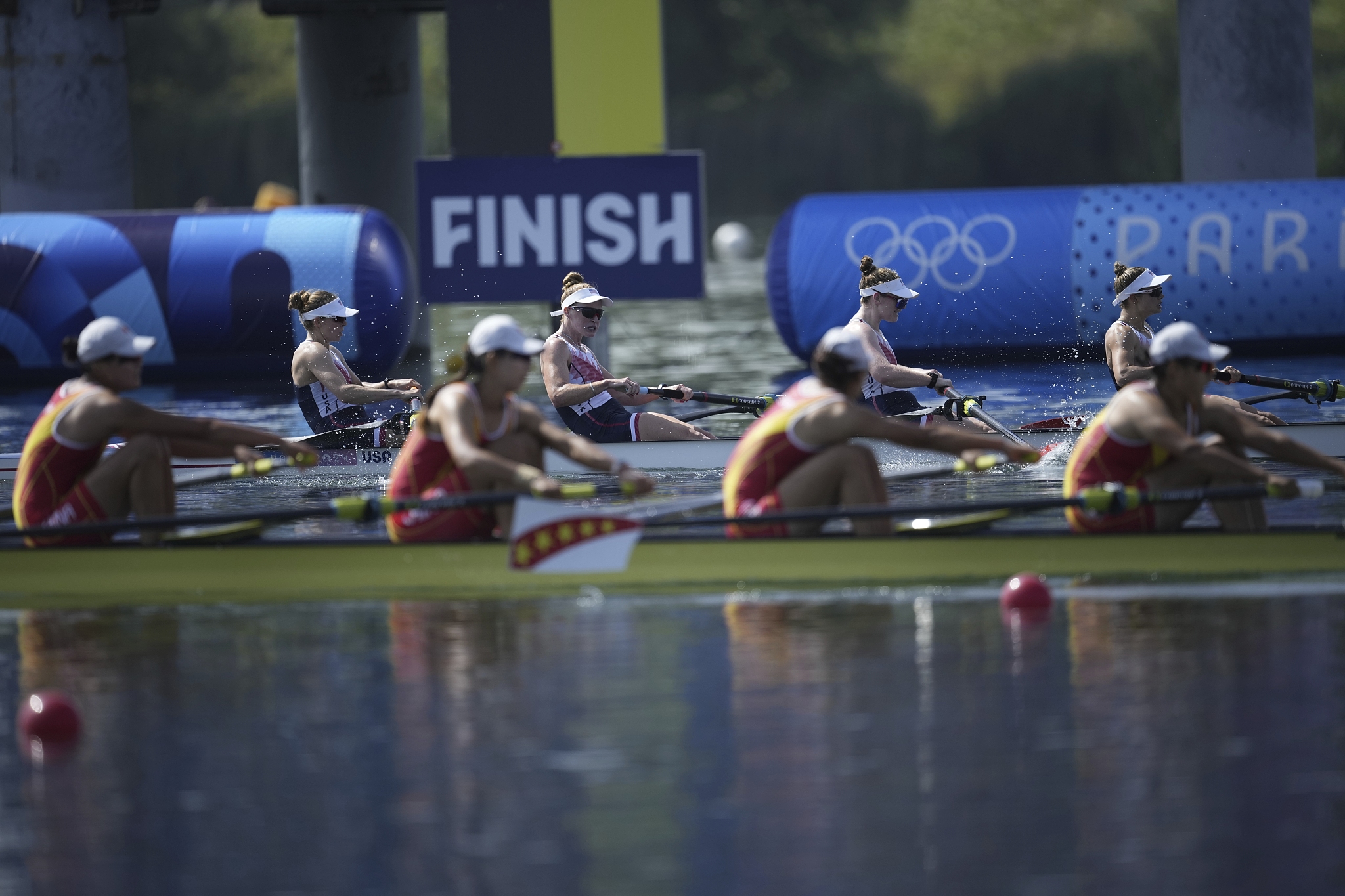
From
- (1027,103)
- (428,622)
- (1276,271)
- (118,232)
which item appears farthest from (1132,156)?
(428,622)

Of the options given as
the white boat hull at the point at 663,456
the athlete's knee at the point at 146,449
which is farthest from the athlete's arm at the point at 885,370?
the athlete's knee at the point at 146,449

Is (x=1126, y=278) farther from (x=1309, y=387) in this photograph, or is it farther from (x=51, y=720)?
(x=51, y=720)

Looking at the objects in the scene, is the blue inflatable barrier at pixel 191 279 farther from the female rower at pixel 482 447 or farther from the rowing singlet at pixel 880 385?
the female rower at pixel 482 447

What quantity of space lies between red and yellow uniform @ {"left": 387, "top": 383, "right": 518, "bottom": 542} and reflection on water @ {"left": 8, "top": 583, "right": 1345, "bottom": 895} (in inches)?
13.6

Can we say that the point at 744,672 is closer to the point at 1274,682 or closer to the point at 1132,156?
the point at 1274,682

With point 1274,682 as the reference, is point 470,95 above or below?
above

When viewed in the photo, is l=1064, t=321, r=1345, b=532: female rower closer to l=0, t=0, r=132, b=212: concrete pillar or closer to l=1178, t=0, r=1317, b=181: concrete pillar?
l=1178, t=0, r=1317, b=181: concrete pillar

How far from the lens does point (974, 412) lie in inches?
451

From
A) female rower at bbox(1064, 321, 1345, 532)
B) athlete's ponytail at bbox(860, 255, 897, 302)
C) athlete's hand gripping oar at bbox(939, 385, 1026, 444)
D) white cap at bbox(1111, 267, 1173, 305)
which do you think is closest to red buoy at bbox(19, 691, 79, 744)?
female rower at bbox(1064, 321, 1345, 532)

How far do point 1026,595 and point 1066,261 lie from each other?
33.6ft

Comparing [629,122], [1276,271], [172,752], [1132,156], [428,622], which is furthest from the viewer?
[1132,156]

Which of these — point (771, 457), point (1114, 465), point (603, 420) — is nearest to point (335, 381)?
point (603, 420)

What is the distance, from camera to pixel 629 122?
47.0 feet

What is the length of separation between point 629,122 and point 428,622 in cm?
748
